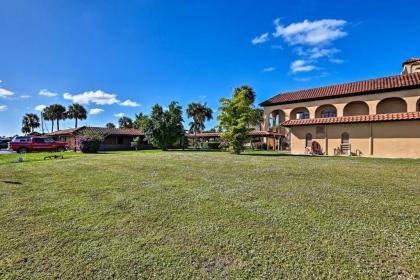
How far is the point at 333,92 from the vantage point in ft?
99.7

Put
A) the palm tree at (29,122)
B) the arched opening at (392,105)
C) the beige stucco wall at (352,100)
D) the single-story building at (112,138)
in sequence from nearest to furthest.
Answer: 1. the beige stucco wall at (352,100)
2. the arched opening at (392,105)
3. the single-story building at (112,138)
4. the palm tree at (29,122)

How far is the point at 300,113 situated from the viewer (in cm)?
3428

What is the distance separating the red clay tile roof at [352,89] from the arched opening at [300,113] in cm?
150

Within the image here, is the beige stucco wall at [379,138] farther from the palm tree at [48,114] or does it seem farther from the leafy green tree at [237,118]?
the palm tree at [48,114]

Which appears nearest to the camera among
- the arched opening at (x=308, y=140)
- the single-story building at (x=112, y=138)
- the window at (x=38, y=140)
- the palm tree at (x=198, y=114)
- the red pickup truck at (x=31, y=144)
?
the arched opening at (x=308, y=140)

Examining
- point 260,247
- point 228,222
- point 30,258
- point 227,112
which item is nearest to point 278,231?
point 260,247

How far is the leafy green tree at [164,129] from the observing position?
3122 cm

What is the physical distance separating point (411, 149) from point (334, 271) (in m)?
19.4

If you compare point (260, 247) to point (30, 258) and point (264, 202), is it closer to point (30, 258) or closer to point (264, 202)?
point (264, 202)

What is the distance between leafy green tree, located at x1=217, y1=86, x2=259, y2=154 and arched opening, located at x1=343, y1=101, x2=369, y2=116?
1512 centimetres

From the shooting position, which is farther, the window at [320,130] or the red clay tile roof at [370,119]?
the window at [320,130]

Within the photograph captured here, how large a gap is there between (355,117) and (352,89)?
1114 cm

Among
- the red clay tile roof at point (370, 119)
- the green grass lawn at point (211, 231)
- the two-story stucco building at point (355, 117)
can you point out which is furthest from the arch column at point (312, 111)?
the green grass lawn at point (211, 231)

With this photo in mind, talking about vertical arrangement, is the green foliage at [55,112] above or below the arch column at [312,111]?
above
